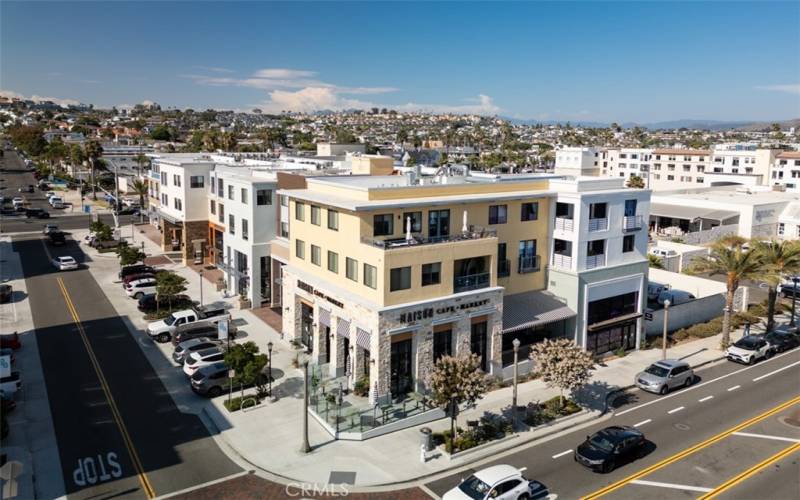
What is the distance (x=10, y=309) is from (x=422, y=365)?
3662cm

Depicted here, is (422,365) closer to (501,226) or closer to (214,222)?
(501,226)

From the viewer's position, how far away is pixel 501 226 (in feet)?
126

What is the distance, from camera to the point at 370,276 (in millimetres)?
32594

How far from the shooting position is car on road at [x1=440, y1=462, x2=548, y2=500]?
2279 centimetres

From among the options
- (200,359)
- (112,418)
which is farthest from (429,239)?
(112,418)

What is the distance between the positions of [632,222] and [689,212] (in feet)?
155

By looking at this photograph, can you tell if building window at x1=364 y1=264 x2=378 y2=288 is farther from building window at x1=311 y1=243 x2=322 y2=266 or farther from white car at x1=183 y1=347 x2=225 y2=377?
white car at x1=183 y1=347 x2=225 y2=377

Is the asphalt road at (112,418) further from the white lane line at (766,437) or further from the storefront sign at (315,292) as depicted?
the white lane line at (766,437)

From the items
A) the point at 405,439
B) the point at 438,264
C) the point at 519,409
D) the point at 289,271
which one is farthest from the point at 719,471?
the point at 289,271

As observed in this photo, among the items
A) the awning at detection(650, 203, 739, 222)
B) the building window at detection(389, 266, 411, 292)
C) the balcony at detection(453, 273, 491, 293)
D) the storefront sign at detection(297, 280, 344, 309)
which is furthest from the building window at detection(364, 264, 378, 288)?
the awning at detection(650, 203, 739, 222)

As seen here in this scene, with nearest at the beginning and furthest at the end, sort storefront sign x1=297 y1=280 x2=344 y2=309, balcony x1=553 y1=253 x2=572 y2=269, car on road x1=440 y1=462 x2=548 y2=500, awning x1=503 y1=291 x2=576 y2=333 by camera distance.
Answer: car on road x1=440 y1=462 x2=548 y2=500, storefront sign x1=297 y1=280 x2=344 y2=309, awning x1=503 y1=291 x2=576 y2=333, balcony x1=553 y1=253 x2=572 y2=269

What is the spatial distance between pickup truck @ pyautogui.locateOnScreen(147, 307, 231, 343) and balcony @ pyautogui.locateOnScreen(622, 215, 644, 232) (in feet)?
96.8

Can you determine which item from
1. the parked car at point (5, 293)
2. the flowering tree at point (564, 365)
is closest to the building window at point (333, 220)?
the flowering tree at point (564, 365)

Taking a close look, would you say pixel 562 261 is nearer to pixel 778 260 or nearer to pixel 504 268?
pixel 504 268
